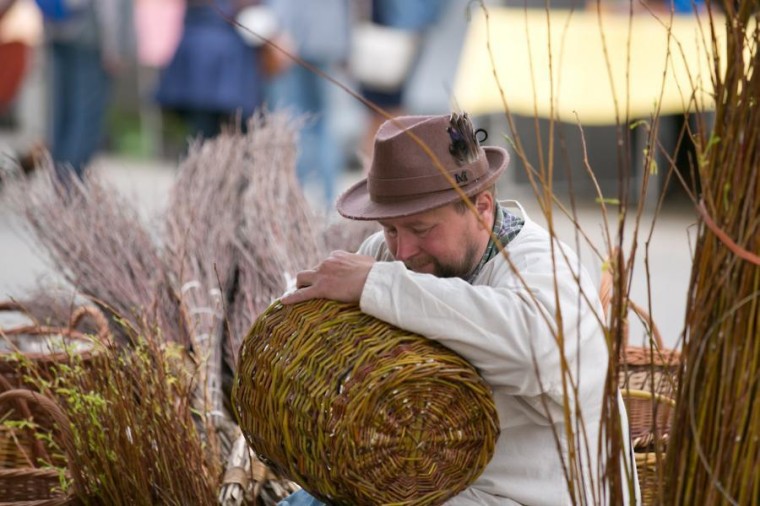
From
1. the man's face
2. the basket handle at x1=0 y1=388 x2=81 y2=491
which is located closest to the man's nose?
the man's face

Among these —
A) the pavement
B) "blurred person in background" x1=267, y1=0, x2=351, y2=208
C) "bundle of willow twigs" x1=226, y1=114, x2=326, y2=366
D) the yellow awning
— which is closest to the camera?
"bundle of willow twigs" x1=226, y1=114, x2=326, y2=366

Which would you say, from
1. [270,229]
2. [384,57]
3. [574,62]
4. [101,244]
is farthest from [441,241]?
[574,62]

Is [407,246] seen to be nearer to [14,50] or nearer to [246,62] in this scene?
[246,62]

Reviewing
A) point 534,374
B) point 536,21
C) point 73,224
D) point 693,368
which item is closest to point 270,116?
point 73,224

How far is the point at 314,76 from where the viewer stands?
7062 millimetres

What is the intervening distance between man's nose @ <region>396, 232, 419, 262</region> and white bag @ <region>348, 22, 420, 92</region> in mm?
5498

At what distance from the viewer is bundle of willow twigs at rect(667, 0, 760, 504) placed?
70.4 inches

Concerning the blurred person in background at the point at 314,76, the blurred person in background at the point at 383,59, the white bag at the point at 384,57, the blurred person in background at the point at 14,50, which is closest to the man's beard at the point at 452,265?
the blurred person in background at the point at 314,76

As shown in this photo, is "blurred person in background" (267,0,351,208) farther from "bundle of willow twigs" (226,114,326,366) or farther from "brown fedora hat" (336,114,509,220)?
"brown fedora hat" (336,114,509,220)

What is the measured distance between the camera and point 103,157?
11578 mm

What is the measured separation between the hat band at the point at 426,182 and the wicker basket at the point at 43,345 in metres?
0.82

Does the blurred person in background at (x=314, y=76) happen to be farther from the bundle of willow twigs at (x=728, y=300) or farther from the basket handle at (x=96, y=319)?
the bundle of willow twigs at (x=728, y=300)

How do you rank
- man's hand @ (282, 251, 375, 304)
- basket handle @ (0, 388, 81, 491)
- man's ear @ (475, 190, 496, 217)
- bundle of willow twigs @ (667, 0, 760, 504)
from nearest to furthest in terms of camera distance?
bundle of willow twigs @ (667, 0, 760, 504) → man's hand @ (282, 251, 375, 304) → man's ear @ (475, 190, 496, 217) → basket handle @ (0, 388, 81, 491)

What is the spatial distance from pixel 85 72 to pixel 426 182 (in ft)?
18.0
